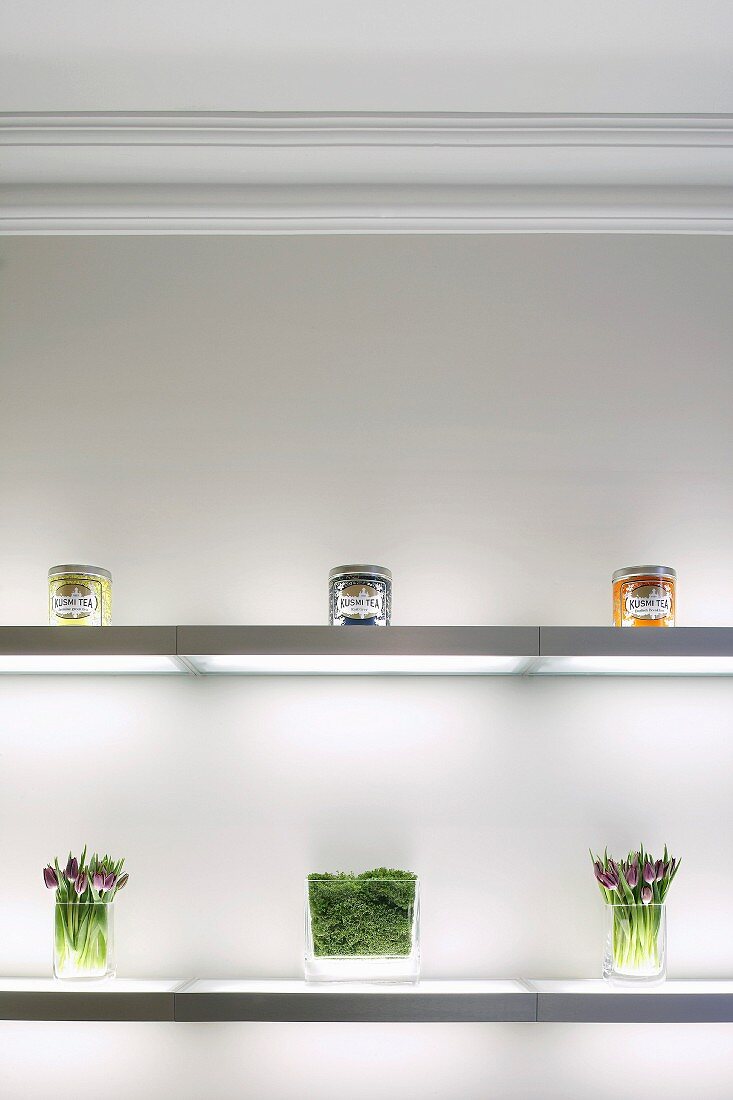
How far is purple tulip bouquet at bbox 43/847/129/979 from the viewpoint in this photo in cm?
143

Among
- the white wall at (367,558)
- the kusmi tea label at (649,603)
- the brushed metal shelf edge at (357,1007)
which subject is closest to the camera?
the brushed metal shelf edge at (357,1007)

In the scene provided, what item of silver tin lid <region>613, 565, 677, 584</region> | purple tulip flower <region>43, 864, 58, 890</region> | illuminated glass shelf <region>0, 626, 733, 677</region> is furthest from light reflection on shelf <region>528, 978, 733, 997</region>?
purple tulip flower <region>43, 864, 58, 890</region>

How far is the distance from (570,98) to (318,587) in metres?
0.89

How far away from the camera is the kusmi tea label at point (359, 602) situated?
4.74 ft

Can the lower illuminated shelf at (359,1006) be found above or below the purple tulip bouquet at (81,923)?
below

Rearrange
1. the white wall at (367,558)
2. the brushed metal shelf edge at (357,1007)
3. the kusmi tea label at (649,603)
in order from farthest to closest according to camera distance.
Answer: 1. the white wall at (367,558)
2. the kusmi tea label at (649,603)
3. the brushed metal shelf edge at (357,1007)

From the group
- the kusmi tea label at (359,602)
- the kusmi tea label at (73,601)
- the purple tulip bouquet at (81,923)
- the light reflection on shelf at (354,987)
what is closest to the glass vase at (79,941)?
the purple tulip bouquet at (81,923)

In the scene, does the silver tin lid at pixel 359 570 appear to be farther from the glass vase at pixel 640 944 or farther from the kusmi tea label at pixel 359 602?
the glass vase at pixel 640 944

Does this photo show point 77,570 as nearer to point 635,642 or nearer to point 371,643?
point 371,643

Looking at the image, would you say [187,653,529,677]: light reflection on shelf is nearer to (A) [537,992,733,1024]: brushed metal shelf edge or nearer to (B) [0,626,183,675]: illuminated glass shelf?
(B) [0,626,183,675]: illuminated glass shelf

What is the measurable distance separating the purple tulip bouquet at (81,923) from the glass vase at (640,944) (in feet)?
2.40

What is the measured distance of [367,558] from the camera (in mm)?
1676

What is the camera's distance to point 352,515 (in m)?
1.70

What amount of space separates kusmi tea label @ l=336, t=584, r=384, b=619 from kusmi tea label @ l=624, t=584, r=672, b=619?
371 millimetres
